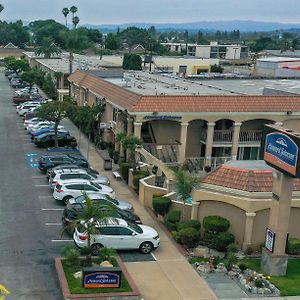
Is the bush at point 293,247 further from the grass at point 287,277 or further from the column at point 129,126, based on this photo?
the column at point 129,126

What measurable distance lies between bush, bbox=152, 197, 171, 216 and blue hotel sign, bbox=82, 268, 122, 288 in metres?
9.64

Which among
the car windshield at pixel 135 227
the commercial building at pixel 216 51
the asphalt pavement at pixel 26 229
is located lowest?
the asphalt pavement at pixel 26 229

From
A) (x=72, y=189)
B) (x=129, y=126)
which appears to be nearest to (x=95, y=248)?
(x=72, y=189)

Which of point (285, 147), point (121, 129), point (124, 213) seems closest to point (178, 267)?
point (124, 213)

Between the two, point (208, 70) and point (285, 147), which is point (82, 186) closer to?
point (285, 147)

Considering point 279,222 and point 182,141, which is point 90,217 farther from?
point 182,141

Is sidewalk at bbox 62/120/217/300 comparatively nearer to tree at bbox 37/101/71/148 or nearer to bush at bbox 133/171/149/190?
bush at bbox 133/171/149/190

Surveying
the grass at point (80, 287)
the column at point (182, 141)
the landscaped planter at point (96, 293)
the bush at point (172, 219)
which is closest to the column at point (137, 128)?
the column at point (182, 141)

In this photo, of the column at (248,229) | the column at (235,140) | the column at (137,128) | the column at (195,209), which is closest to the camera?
the column at (248,229)

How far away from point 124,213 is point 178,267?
18.1 ft

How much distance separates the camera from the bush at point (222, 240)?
27.6 metres

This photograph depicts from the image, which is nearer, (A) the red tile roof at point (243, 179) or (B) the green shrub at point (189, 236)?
(B) the green shrub at point (189, 236)

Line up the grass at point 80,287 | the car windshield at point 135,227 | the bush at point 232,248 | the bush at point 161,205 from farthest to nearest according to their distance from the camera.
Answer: the bush at point 161,205 < the car windshield at point 135,227 < the bush at point 232,248 < the grass at point 80,287

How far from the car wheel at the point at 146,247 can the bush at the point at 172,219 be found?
10.2 feet
